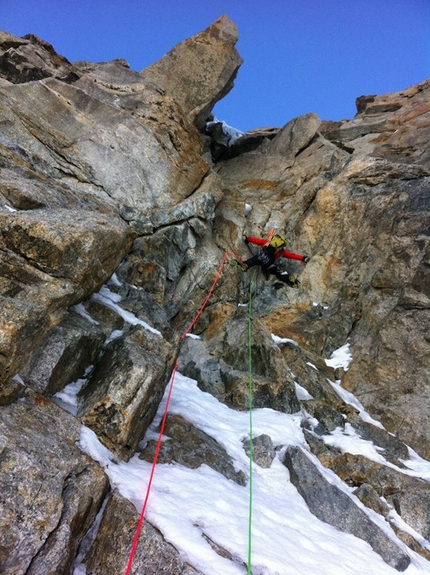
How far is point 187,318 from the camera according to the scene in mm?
13984

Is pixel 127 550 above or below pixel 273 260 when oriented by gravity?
below

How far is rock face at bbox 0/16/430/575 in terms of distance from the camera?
5359mm

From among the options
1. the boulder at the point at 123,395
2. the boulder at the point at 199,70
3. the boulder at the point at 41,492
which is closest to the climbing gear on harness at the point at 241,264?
the boulder at the point at 123,395

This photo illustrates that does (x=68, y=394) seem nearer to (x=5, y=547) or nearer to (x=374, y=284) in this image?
(x=5, y=547)

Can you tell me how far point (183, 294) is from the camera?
1448cm

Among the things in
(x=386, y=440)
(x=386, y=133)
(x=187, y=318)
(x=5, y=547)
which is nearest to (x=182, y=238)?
(x=187, y=318)

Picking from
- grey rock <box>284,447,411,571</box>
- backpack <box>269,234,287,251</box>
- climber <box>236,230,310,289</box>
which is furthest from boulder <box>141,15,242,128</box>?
grey rock <box>284,447,411,571</box>

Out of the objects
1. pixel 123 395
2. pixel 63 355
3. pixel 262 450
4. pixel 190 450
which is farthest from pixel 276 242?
pixel 63 355

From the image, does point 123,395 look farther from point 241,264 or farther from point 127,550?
point 241,264

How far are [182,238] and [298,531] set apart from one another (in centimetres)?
1074

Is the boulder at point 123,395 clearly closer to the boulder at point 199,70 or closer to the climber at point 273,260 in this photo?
the climber at point 273,260

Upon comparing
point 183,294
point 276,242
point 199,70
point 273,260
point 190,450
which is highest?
point 199,70

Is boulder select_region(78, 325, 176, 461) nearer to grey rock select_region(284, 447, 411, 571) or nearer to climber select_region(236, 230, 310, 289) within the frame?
grey rock select_region(284, 447, 411, 571)

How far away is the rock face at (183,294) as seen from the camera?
5359mm
